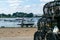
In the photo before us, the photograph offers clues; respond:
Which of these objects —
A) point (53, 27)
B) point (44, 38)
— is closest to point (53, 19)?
point (53, 27)

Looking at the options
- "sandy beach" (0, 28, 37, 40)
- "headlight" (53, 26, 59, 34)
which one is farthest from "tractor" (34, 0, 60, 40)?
"sandy beach" (0, 28, 37, 40)

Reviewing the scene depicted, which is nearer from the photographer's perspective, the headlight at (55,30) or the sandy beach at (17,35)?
the headlight at (55,30)

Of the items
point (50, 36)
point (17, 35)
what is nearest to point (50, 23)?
point (50, 36)

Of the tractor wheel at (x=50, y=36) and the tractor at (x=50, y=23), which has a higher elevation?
the tractor at (x=50, y=23)

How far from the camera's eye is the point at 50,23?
43.5ft

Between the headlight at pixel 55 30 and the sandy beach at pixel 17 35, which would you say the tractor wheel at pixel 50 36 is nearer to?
the headlight at pixel 55 30

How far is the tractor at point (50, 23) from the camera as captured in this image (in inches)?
502

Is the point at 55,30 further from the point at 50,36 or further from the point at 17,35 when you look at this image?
the point at 17,35

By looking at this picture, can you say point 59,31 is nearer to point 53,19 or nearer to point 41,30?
point 53,19

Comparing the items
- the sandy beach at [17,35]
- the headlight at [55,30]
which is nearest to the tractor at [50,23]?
the headlight at [55,30]

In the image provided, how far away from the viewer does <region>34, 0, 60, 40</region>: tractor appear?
12742 millimetres

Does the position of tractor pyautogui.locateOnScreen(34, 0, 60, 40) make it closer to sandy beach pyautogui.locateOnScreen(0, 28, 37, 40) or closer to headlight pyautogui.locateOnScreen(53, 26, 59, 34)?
headlight pyautogui.locateOnScreen(53, 26, 59, 34)

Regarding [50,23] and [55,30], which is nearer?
[55,30]

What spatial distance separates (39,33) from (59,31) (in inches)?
74.6
